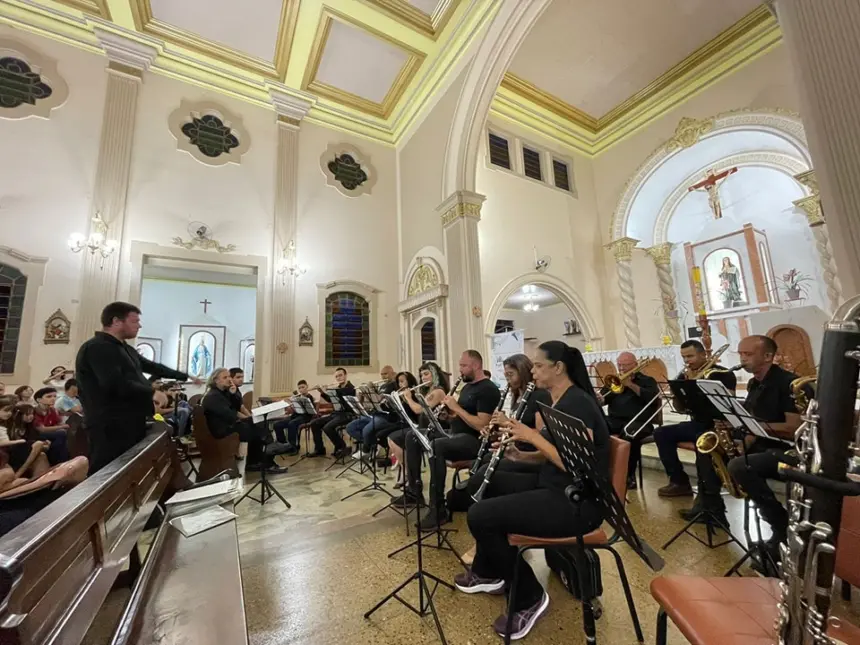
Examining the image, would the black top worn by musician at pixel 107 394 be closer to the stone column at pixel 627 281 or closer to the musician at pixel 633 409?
the musician at pixel 633 409

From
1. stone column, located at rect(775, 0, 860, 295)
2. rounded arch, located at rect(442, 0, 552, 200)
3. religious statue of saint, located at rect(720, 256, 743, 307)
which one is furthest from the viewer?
religious statue of saint, located at rect(720, 256, 743, 307)

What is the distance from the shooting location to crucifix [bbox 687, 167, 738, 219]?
9.15 meters

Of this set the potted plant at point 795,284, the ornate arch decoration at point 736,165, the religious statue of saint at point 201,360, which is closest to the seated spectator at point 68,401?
the religious statue of saint at point 201,360

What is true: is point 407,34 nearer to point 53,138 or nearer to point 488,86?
point 488,86

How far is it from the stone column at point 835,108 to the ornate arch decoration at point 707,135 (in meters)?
5.46

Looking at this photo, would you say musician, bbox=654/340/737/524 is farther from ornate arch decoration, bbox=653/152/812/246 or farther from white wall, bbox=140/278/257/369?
white wall, bbox=140/278/257/369

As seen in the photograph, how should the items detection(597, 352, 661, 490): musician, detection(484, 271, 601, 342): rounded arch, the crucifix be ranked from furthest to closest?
the crucifix → detection(484, 271, 601, 342): rounded arch → detection(597, 352, 661, 490): musician

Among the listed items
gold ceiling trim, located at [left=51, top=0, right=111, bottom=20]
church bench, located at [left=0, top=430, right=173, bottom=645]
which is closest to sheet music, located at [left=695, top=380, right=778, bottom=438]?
church bench, located at [left=0, top=430, right=173, bottom=645]

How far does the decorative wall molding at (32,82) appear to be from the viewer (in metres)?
6.27

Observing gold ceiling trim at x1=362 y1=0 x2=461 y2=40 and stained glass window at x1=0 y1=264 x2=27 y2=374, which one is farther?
gold ceiling trim at x1=362 y1=0 x2=461 y2=40

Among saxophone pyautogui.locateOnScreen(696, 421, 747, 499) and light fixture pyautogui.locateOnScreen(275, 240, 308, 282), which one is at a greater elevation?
light fixture pyautogui.locateOnScreen(275, 240, 308, 282)

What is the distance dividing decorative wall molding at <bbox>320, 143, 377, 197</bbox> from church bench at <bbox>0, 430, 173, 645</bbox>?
26.6 feet

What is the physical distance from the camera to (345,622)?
1959mm

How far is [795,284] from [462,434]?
9.92 m
